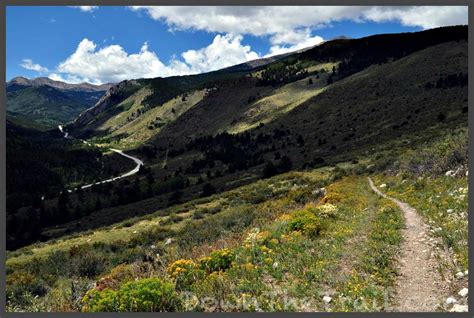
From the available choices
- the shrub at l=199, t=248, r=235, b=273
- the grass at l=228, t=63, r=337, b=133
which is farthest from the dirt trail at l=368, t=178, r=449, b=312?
the grass at l=228, t=63, r=337, b=133

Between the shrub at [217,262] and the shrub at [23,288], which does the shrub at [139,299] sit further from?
the shrub at [23,288]

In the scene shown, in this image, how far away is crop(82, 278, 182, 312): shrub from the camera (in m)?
8.23

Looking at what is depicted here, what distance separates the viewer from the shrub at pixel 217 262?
11.4 metres

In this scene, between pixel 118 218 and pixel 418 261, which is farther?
pixel 118 218

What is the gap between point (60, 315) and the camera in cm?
739

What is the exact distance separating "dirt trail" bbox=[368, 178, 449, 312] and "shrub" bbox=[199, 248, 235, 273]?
4.51m

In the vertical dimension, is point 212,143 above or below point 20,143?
below

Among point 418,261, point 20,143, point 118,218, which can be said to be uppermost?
point 20,143

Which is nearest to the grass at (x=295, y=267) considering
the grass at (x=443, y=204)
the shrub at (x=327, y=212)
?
the shrub at (x=327, y=212)

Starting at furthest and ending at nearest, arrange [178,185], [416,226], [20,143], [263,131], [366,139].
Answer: [20,143], [263,131], [178,185], [366,139], [416,226]

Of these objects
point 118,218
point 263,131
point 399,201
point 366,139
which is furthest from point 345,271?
point 263,131

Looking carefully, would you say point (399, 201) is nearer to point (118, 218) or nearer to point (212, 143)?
point (118, 218)

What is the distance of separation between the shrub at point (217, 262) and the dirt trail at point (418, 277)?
4512 millimetres

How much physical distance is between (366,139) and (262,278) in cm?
6800
